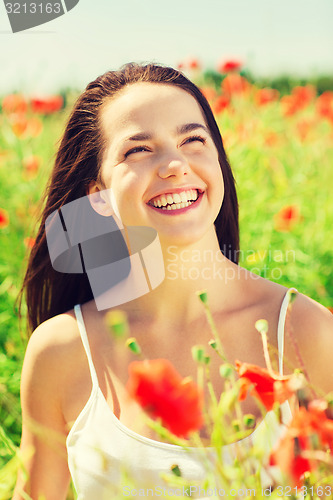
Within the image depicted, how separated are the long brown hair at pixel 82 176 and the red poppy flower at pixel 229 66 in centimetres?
142

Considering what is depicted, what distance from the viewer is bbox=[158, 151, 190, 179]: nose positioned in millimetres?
1195

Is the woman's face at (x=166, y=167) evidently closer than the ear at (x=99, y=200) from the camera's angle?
Yes

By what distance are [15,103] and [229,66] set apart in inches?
40.1

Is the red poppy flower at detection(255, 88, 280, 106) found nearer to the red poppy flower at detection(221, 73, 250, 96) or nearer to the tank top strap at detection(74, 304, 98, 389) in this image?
the red poppy flower at detection(221, 73, 250, 96)

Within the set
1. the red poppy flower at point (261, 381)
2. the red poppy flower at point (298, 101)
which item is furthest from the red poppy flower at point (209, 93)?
the red poppy flower at point (261, 381)

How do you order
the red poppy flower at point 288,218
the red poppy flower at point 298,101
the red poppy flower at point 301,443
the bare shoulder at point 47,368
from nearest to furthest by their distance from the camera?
the red poppy flower at point 301,443
the bare shoulder at point 47,368
the red poppy flower at point 288,218
the red poppy flower at point 298,101

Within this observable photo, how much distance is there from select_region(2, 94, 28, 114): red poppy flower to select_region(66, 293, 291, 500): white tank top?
5.90 feet

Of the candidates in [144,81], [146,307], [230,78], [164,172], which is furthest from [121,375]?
[230,78]

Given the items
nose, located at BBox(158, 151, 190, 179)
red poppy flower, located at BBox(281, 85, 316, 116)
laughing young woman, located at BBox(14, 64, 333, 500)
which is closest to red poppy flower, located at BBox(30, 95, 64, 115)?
red poppy flower, located at BBox(281, 85, 316, 116)

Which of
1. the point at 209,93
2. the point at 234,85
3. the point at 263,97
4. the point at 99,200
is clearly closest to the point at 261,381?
the point at 99,200

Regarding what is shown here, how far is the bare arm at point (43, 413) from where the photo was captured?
1.36m

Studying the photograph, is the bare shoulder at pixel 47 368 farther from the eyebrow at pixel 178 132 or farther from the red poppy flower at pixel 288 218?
Result: the red poppy flower at pixel 288 218

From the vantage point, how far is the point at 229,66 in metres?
2.81

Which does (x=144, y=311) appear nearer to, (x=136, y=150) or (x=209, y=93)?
(x=136, y=150)
